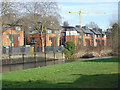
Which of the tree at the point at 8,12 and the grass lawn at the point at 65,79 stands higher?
the tree at the point at 8,12

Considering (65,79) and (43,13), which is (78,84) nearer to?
(65,79)

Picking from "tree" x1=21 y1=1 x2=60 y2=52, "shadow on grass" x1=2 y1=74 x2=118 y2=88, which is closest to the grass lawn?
"shadow on grass" x1=2 y1=74 x2=118 y2=88

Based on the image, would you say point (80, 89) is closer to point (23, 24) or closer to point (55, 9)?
point (23, 24)

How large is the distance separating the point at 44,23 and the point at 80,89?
32.5 m

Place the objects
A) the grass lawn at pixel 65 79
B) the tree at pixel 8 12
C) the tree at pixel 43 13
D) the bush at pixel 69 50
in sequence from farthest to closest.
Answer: the tree at pixel 43 13 → the bush at pixel 69 50 → the tree at pixel 8 12 → the grass lawn at pixel 65 79

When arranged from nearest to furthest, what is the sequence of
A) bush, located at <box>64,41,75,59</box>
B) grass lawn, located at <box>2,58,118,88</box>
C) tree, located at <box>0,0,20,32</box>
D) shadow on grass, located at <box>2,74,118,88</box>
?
shadow on grass, located at <box>2,74,118,88</box>
grass lawn, located at <box>2,58,118,88</box>
tree, located at <box>0,0,20,32</box>
bush, located at <box>64,41,75,59</box>

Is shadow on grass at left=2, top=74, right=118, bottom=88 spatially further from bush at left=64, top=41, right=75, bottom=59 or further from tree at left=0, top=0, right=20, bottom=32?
bush at left=64, top=41, right=75, bottom=59

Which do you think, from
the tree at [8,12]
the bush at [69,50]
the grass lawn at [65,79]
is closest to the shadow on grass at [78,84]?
the grass lawn at [65,79]

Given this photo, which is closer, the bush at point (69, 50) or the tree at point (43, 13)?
the bush at point (69, 50)

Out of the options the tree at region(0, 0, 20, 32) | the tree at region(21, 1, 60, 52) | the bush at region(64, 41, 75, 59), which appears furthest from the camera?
the tree at region(21, 1, 60, 52)

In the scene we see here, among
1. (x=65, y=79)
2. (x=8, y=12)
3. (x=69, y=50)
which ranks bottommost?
(x=65, y=79)

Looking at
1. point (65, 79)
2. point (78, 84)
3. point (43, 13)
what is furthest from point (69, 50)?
point (78, 84)

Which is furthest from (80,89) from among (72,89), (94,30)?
(94,30)

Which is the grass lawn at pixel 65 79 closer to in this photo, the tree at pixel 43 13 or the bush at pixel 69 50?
the bush at pixel 69 50
